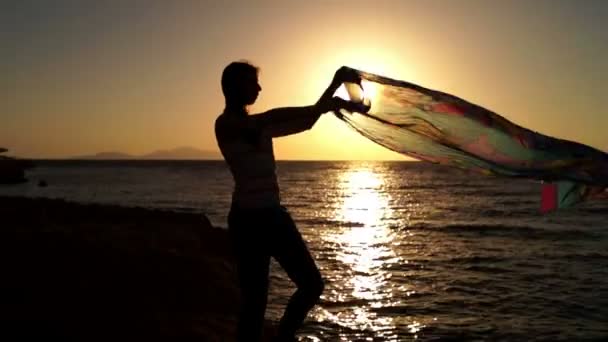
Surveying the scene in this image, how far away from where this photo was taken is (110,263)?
1001 cm

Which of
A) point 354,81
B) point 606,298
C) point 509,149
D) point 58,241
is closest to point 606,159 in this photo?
point 509,149

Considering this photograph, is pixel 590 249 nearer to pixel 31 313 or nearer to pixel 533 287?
pixel 533 287

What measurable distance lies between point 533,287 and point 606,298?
182 centimetres

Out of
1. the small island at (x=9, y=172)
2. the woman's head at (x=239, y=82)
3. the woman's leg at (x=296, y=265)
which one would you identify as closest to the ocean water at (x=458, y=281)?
the woman's leg at (x=296, y=265)

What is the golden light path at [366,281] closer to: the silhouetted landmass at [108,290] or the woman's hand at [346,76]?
the silhouetted landmass at [108,290]

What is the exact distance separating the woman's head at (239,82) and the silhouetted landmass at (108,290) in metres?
3.92

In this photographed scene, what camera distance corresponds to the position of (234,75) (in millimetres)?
4480

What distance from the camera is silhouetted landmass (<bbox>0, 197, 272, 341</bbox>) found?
23.6 ft

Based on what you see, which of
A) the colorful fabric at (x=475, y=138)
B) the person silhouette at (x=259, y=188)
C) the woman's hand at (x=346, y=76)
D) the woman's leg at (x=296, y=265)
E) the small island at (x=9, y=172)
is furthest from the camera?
the small island at (x=9, y=172)

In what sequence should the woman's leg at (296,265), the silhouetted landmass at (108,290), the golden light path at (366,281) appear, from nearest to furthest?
the woman's leg at (296,265)
the silhouetted landmass at (108,290)
the golden light path at (366,281)

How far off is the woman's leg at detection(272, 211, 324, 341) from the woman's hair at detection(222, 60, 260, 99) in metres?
1.00

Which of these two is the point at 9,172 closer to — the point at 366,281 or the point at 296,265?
the point at 366,281

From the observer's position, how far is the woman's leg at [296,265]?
455cm

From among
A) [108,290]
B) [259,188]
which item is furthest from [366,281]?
[259,188]
